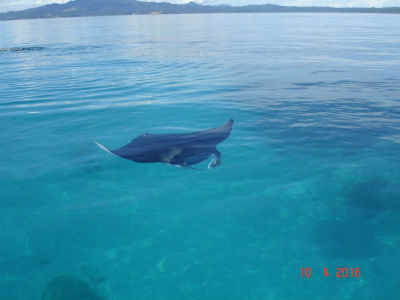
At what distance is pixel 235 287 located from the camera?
597 centimetres

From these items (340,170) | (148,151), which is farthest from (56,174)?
(340,170)

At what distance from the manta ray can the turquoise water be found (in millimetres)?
388

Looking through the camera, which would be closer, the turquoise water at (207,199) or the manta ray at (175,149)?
the turquoise water at (207,199)

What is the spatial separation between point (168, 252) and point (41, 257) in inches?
109

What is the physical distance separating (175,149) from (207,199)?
2.79m

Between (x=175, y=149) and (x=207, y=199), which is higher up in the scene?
(x=175, y=149)

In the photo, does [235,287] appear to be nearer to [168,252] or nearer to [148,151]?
[168,252]

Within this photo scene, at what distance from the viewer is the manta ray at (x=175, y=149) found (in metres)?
10.2

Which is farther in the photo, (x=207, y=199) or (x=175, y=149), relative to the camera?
(x=175, y=149)

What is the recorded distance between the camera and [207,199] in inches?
337

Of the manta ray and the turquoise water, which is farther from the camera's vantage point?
the manta ray

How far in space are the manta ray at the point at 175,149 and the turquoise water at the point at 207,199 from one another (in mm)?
388

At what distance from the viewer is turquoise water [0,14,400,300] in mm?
6129

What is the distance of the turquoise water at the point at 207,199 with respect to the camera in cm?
613
